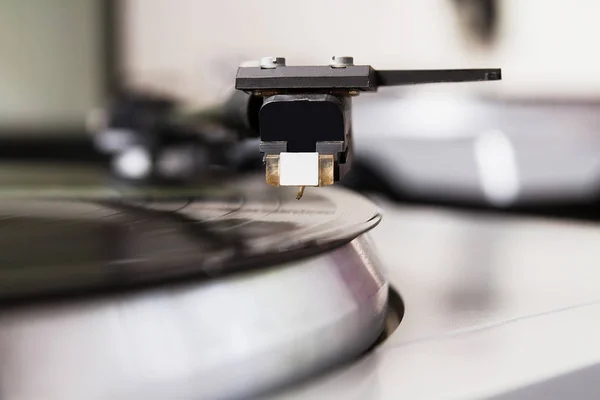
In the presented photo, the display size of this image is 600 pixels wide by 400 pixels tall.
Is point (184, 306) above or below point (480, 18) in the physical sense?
below

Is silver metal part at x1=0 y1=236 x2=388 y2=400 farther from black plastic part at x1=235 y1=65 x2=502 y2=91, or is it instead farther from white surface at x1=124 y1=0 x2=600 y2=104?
white surface at x1=124 y1=0 x2=600 y2=104

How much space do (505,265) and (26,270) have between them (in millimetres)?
371

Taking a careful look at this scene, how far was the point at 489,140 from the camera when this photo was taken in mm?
935

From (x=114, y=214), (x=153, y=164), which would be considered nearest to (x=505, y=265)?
(x=114, y=214)

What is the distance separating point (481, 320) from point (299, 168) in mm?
137

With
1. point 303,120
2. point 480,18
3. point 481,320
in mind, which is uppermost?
point 480,18

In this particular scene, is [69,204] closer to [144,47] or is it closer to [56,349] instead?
[56,349]

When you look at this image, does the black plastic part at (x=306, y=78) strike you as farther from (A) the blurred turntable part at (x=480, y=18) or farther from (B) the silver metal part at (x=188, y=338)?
(A) the blurred turntable part at (x=480, y=18)

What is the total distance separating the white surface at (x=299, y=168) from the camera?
327 millimetres

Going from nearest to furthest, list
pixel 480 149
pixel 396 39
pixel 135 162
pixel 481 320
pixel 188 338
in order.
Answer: pixel 188 338, pixel 481 320, pixel 135 162, pixel 480 149, pixel 396 39

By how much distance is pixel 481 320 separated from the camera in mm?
362

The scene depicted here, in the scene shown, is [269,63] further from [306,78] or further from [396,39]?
[396,39]

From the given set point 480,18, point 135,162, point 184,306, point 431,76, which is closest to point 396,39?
point 480,18

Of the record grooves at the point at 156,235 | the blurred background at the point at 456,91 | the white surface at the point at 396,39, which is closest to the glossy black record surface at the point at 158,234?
the record grooves at the point at 156,235
